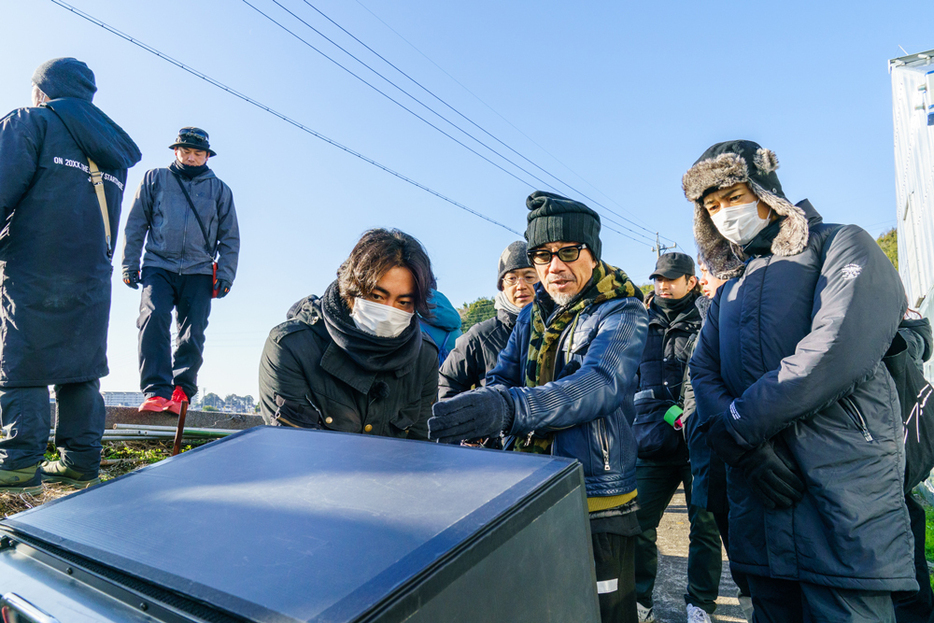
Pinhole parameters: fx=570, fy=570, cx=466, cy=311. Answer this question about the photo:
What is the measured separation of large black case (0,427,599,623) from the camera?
2.17 feet

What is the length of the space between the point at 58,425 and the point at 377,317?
1.89m

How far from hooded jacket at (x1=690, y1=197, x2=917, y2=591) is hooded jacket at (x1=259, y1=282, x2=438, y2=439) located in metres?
1.20

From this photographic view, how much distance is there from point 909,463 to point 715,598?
1.27m

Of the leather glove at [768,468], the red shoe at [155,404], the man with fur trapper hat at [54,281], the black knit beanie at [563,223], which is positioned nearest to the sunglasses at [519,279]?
the black knit beanie at [563,223]

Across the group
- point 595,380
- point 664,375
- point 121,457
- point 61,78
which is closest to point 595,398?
point 595,380

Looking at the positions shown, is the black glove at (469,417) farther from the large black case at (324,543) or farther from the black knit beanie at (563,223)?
the black knit beanie at (563,223)

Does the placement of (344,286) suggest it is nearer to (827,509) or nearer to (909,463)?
(827,509)

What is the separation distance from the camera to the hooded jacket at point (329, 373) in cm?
209

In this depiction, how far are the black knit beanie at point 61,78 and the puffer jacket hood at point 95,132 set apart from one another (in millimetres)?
63

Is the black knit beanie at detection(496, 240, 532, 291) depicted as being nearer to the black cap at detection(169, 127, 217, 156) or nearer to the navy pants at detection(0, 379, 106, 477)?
the navy pants at detection(0, 379, 106, 477)

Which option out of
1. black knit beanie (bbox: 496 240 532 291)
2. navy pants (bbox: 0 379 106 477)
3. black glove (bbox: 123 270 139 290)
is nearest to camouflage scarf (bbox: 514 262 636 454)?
black knit beanie (bbox: 496 240 532 291)

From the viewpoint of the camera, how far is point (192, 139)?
4.40m

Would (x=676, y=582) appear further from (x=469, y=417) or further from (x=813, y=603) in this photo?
(x=469, y=417)

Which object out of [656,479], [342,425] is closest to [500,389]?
[342,425]
